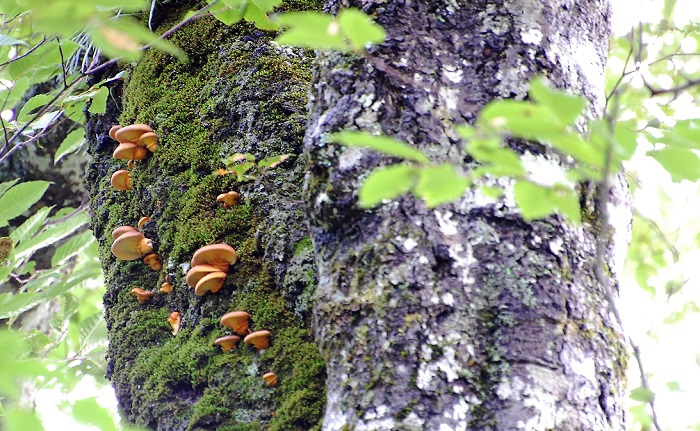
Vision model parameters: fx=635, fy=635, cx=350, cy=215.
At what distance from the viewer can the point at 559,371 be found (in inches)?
51.5

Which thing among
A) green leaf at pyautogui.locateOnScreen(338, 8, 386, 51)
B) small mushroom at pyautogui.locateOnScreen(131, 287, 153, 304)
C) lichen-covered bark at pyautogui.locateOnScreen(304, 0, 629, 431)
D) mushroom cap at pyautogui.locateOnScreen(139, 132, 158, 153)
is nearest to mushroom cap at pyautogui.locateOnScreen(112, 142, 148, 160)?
mushroom cap at pyautogui.locateOnScreen(139, 132, 158, 153)

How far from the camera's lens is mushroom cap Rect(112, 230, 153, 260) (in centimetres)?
212

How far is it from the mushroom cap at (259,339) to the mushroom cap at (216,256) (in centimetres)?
23

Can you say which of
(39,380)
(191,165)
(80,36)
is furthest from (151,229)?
(39,380)

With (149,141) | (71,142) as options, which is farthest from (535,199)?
(71,142)

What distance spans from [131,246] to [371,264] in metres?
1.07

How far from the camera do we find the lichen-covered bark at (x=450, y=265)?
4.24 ft

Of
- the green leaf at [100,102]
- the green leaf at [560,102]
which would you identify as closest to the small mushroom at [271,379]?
the green leaf at [560,102]

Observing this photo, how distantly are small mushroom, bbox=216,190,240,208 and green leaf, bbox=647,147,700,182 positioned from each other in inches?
51.0

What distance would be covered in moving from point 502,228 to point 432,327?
0.91 feet

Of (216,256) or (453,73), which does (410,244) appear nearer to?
(453,73)

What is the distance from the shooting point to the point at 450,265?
138 centimetres

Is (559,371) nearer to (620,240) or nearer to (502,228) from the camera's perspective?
(502,228)

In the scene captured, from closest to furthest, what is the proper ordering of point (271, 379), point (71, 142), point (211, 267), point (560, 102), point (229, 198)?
point (560, 102)
point (271, 379)
point (211, 267)
point (229, 198)
point (71, 142)
